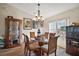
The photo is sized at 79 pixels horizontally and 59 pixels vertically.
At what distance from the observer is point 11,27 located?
2.24 meters

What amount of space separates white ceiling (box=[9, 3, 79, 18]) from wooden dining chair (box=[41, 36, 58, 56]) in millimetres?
479

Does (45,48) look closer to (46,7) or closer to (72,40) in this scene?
(72,40)

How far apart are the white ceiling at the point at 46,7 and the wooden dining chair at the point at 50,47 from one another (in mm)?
479

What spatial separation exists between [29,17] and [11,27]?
43 centimetres

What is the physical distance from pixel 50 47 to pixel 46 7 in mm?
808

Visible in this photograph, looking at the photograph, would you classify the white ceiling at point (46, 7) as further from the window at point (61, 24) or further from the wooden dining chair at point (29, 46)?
the wooden dining chair at point (29, 46)

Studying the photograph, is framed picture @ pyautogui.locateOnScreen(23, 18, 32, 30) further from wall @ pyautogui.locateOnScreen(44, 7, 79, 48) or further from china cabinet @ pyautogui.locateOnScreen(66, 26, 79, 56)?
china cabinet @ pyautogui.locateOnScreen(66, 26, 79, 56)

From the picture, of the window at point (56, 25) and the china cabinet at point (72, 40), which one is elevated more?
the window at point (56, 25)

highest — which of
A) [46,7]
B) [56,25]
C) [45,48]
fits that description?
[46,7]

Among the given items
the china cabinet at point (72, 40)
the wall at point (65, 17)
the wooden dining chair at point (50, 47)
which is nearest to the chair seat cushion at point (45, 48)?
the wooden dining chair at point (50, 47)

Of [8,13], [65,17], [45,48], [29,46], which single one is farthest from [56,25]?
[8,13]

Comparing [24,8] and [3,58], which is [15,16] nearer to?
[24,8]

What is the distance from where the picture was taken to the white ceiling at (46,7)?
2.18 metres

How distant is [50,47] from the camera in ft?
7.26
